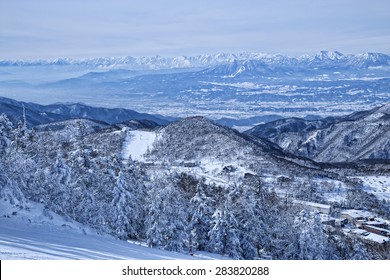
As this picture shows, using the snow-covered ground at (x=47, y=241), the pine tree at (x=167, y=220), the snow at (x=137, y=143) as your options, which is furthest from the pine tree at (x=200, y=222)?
the snow at (x=137, y=143)

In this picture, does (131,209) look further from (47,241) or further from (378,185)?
(378,185)

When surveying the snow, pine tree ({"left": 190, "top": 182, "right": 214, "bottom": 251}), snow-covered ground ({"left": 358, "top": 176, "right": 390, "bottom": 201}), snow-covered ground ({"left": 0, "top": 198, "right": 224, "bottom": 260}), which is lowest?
snow-covered ground ({"left": 358, "top": 176, "right": 390, "bottom": 201})

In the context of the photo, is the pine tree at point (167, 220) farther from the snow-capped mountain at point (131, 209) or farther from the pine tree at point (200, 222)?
the pine tree at point (200, 222)

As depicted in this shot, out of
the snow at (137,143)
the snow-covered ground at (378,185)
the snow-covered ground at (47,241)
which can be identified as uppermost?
the snow-covered ground at (47,241)

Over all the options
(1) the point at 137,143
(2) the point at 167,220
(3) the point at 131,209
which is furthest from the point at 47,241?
(1) the point at 137,143

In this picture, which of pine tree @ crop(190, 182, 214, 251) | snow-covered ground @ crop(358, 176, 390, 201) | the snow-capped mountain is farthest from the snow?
pine tree @ crop(190, 182, 214, 251)

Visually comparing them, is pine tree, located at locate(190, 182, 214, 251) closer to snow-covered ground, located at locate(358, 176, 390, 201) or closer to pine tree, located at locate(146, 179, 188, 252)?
pine tree, located at locate(146, 179, 188, 252)

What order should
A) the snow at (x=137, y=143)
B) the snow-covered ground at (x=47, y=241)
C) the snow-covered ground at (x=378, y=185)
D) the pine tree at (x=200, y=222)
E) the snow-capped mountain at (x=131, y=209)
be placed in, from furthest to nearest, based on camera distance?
the snow at (x=137, y=143) → the snow-covered ground at (x=378, y=185) → the pine tree at (x=200, y=222) → the snow-capped mountain at (x=131, y=209) → the snow-covered ground at (x=47, y=241)

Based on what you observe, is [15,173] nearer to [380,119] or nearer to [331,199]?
[331,199]
